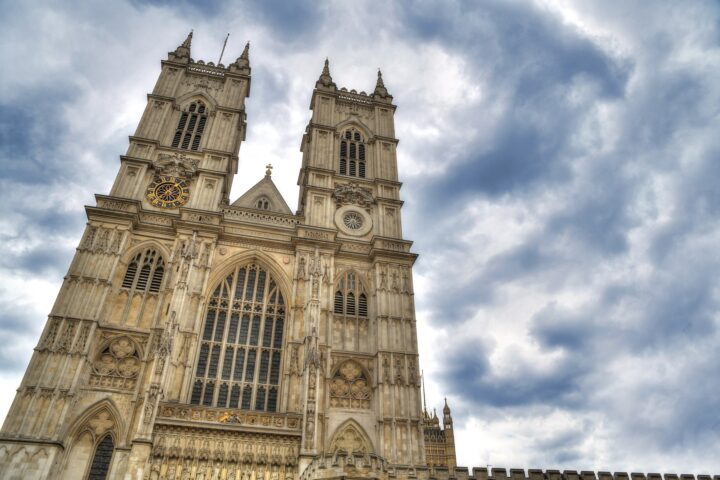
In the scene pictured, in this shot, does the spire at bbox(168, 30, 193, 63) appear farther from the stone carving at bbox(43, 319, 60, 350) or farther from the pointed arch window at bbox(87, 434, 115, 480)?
the pointed arch window at bbox(87, 434, 115, 480)

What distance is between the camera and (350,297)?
2844 cm

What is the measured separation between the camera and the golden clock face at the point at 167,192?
2912 cm

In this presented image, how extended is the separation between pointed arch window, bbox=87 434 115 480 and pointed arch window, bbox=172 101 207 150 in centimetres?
1803

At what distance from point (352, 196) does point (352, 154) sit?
4390 mm

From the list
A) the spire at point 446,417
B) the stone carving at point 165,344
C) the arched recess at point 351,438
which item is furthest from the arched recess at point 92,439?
the spire at point 446,417

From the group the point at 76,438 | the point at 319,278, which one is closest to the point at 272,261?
the point at 319,278

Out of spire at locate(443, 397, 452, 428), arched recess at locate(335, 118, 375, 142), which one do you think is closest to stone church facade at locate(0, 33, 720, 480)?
arched recess at locate(335, 118, 375, 142)

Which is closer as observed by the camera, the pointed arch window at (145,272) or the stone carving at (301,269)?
the pointed arch window at (145,272)

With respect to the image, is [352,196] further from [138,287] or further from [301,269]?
[138,287]

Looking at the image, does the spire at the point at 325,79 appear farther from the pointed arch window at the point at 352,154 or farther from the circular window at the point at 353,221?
the circular window at the point at 353,221

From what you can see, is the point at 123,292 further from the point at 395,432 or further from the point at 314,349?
the point at 395,432

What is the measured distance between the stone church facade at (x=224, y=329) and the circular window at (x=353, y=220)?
2.8 inches

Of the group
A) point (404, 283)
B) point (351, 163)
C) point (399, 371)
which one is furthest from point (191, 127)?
point (399, 371)

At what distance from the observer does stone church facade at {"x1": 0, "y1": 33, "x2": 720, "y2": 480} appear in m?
20.8
